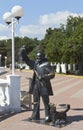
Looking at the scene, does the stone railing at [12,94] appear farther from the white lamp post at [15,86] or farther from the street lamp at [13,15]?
the street lamp at [13,15]

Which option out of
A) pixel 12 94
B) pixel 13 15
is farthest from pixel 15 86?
pixel 13 15

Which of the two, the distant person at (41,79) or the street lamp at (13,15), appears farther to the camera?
the street lamp at (13,15)

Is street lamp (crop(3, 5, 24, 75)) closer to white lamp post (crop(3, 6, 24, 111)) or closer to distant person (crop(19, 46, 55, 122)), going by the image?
white lamp post (crop(3, 6, 24, 111))

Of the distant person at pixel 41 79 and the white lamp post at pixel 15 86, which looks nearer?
the distant person at pixel 41 79

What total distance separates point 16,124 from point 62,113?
46.6 inches

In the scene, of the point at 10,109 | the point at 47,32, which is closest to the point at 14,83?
the point at 10,109

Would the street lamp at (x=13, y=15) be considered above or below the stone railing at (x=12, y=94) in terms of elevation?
above

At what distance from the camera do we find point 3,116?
11.6 meters

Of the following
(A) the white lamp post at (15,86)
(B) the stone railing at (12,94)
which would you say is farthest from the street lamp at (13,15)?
(B) the stone railing at (12,94)

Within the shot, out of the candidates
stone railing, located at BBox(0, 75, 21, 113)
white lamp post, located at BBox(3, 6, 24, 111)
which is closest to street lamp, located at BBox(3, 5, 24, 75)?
white lamp post, located at BBox(3, 6, 24, 111)

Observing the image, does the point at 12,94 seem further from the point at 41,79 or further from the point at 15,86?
the point at 41,79

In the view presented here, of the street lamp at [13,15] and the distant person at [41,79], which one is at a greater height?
the street lamp at [13,15]

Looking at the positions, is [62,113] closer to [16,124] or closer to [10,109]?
[16,124]

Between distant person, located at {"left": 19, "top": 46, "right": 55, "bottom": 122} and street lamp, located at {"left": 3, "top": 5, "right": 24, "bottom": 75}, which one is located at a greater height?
street lamp, located at {"left": 3, "top": 5, "right": 24, "bottom": 75}
